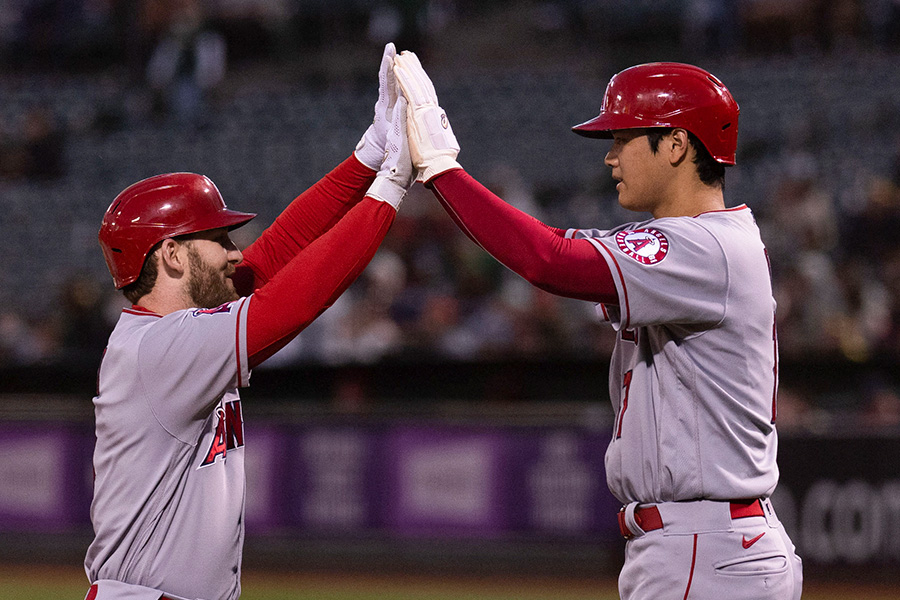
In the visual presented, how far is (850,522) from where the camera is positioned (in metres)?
6.88

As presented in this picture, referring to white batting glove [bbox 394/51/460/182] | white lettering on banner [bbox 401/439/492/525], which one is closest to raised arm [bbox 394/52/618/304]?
white batting glove [bbox 394/51/460/182]

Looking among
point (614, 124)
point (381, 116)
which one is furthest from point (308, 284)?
point (614, 124)

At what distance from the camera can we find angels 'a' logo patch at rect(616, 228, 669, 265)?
249cm

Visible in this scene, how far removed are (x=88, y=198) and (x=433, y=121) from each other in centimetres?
1009

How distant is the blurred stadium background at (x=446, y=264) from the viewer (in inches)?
292

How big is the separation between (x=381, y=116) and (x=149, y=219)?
0.81 metres

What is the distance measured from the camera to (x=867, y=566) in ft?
22.4

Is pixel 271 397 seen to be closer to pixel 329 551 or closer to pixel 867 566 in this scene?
pixel 329 551

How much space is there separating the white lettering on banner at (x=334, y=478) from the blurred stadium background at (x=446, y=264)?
2 cm

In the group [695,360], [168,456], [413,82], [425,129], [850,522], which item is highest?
[413,82]

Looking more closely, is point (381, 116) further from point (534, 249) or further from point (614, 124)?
point (534, 249)

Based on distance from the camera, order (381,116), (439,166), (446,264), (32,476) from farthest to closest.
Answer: (446,264)
(32,476)
(381,116)
(439,166)

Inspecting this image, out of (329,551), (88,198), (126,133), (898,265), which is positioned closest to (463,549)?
(329,551)

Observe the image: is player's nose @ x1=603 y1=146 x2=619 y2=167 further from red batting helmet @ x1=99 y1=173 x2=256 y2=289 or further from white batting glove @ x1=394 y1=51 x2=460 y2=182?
red batting helmet @ x1=99 y1=173 x2=256 y2=289
